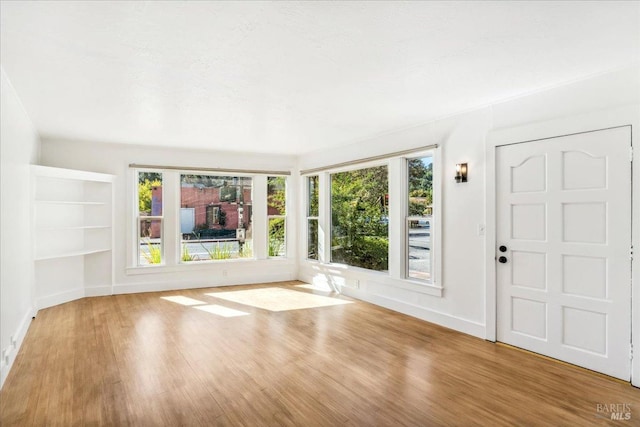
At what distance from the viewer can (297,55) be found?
9.09 feet

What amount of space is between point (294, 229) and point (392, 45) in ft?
17.6

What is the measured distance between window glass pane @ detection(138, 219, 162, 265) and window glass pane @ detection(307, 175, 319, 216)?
2.74m

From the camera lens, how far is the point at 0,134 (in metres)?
3.01

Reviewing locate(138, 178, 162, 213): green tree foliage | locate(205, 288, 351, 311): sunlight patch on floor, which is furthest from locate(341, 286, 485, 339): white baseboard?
locate(138, 178, 162, 213): green tree foliage

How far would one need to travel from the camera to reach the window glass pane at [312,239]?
721 cm

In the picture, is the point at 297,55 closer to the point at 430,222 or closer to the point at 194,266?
the point at 430,222

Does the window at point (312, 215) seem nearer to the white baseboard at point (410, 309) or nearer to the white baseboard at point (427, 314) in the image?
the white baseboard at point (410, 309)

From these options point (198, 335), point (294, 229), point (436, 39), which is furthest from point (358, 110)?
point (294, 229)

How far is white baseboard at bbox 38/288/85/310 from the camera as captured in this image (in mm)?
5340

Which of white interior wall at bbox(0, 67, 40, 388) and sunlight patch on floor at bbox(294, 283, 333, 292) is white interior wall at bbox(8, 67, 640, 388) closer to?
sunlight patch on floor at bbox(294, 283, 333, 292)

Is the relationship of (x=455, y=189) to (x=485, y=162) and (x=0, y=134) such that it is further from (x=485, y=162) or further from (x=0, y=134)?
(x=0, y=134)

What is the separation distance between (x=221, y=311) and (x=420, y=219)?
9.81 ft

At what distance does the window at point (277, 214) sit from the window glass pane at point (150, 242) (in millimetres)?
2033

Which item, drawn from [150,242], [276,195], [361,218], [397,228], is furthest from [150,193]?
[397,228]
